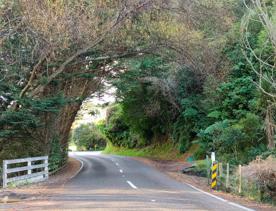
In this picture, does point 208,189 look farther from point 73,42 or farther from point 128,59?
point 128,59

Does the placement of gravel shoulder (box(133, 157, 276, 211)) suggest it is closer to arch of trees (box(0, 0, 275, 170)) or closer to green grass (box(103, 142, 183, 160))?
arch of trees (box(0, 0, 275, 170))

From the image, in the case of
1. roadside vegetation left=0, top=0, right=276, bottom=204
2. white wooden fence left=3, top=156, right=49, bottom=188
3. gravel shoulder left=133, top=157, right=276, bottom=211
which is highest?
roadside vegetation left=0, top=0, right=276, bottom=204

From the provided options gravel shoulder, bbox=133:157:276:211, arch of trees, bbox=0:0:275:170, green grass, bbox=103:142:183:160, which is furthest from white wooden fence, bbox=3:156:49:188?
green grass, bbox=103:142:183:160

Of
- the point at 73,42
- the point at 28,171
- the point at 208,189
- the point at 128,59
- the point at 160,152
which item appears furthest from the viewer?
the point at 160,152

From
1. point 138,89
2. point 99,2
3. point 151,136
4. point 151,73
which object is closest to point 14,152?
point 99,2

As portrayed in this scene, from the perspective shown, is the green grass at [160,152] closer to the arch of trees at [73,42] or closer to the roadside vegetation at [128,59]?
the roadside vegetation at [128,59]

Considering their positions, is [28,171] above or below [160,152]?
below

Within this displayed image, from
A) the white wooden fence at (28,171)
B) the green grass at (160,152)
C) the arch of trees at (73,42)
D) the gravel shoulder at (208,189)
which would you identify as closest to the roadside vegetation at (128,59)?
the arch of trees at (73,42)

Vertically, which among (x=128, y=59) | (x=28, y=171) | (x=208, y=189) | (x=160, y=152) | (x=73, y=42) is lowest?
(x=208, y=189)

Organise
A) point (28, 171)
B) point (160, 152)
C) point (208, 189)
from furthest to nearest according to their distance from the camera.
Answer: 1. point (160, 152)
2. point (28, 171)
3. point (208, 189)

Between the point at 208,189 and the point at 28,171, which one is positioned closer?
the point at 208,189

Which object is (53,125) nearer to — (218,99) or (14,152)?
(14,152)

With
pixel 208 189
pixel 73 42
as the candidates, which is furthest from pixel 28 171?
pixel 208 189

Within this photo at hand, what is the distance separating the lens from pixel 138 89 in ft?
146
